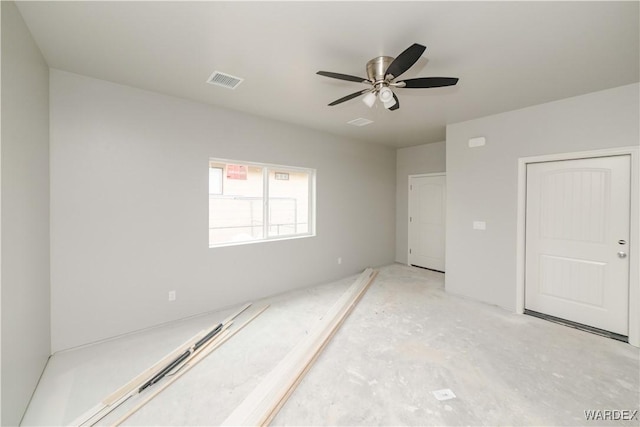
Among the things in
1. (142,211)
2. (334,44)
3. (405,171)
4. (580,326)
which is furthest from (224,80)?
(580,326)

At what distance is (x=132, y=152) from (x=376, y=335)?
3.26 m

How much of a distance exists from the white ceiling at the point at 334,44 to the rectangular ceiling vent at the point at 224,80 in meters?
0.07

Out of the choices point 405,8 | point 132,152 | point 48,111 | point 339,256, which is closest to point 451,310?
point 339,256

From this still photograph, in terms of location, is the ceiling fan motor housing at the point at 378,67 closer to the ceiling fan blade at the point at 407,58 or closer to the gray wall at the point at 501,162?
the ceiling fan blade at the point at 407,58

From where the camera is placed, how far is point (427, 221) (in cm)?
536

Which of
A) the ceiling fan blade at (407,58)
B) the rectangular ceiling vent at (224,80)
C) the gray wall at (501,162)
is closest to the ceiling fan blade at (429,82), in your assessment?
the ceiling fan blade at (407,58)

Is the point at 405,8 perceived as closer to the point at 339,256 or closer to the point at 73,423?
the point at 73,423

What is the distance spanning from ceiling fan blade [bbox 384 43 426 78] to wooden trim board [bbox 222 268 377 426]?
2.36 m

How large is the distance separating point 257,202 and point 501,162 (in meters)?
3.48

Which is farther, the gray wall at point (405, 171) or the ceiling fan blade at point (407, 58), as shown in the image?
the gray wall at point (405, 171)

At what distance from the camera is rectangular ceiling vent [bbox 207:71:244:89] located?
248 cm

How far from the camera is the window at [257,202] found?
3.50m

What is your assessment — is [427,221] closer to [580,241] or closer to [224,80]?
[580,241]

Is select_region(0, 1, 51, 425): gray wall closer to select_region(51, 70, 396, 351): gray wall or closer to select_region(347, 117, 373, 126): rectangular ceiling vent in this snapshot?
select_region(51, 70, 396, 351): gray wall
